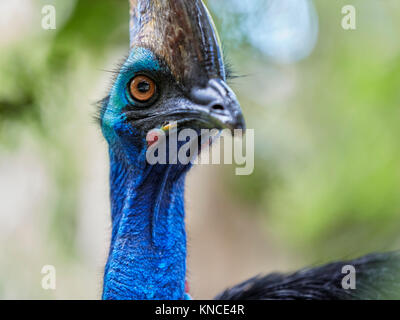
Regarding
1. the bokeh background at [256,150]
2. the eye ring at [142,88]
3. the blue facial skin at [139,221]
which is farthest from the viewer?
the bokeh background at [256,150]

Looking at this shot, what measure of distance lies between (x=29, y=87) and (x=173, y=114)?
8.44ft

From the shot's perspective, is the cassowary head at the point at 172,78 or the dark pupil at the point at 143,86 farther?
the dark pupil at the point at 143,86

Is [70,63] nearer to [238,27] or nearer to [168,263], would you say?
[238,27]

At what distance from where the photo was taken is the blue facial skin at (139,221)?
1.79 meters

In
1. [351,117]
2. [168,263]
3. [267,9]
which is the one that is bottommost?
[168,263]

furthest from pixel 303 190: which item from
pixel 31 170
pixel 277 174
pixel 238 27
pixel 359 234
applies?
pixel 31 170

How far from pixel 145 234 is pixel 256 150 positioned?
405cm

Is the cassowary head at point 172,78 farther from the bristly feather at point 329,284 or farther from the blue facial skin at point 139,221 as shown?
the bristly feather at point 329,284

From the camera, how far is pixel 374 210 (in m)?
5.73

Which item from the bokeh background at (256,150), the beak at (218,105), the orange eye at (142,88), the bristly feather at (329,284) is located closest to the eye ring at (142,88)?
the orange eye at (142,88)

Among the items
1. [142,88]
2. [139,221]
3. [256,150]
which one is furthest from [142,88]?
[256,150]

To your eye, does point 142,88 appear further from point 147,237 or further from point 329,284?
point 329,284

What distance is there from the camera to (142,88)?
1.70 meters

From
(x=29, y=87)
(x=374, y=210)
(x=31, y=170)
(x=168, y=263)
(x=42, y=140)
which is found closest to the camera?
(x=168, y=263)
